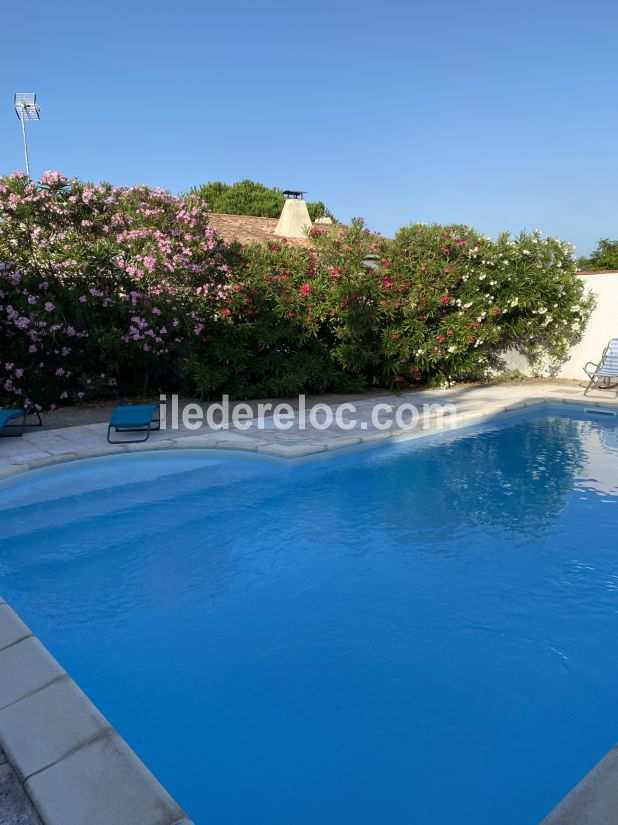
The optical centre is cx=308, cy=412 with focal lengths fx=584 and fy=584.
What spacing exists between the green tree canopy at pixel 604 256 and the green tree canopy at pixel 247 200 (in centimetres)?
1810

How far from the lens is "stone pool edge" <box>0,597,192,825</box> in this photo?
81.6 inches

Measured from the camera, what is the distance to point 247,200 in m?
36.0

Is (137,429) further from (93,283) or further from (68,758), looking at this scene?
(68,758)

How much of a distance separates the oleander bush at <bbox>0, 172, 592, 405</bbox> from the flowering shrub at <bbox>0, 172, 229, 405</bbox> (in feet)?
0.08

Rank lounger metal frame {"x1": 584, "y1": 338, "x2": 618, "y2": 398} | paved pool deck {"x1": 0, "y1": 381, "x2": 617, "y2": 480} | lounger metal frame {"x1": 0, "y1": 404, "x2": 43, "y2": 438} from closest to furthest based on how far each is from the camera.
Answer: paved pool deck {"x1": 0, "y1": 381, "x2": 617, "y2": 480}
lounger metal frame {"x1": 0, "y1": 404, "x2": 43, "y2": 438}
lounger metal frame {"x1": 584, "y1": 338, "x2": 618, "y2": 398}

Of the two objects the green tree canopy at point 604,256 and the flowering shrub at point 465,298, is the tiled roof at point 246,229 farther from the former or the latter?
the green tree canopy at point 604,256

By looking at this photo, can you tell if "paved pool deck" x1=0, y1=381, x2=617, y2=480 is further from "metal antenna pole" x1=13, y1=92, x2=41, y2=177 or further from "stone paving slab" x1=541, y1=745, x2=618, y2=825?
"metal antenna pole" x1=13, y1=92, x2=41, y2=177

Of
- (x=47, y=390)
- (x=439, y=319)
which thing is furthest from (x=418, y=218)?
(x=47, y=390)

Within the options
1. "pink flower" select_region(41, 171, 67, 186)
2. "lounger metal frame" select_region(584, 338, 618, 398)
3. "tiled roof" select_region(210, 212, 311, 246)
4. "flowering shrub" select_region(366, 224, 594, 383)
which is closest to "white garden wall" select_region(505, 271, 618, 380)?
"flowering shrub" select_region(366, 224, 594, 383)

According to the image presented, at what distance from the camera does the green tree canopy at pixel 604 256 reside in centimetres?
3725

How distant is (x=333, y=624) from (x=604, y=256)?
41589 millimetres

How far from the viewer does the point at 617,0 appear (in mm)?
11883

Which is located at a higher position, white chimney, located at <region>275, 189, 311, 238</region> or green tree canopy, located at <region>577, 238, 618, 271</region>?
green tree canopy, located at <region>577, 238, 618, 271</region>

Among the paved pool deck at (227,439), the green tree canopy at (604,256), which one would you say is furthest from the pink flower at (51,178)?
the green tree canopy at (604,256)
